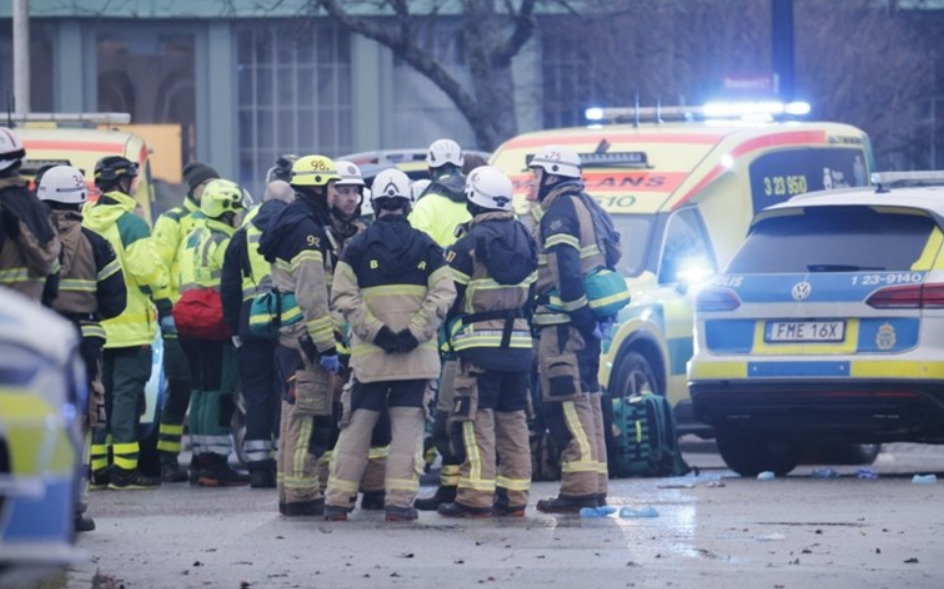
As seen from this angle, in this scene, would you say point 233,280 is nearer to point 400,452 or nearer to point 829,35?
point 400,452

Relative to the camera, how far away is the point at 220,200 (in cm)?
1452

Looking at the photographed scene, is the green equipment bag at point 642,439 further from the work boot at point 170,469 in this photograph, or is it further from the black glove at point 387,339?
the black glove at point 387,339

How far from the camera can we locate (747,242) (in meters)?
14.5

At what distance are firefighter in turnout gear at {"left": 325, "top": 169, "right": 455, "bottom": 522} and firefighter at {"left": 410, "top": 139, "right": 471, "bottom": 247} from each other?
6.36 feet

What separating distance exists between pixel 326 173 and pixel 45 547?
7086 millimetres

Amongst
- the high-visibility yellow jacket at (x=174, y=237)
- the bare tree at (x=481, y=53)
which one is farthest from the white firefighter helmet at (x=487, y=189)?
the bare tree at (x=481, y=53)

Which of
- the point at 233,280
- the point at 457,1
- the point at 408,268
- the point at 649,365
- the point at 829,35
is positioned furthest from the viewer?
the point at 457,1

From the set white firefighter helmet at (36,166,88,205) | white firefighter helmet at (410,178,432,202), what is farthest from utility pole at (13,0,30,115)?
white firefighter helmet at (36,166,88,205)

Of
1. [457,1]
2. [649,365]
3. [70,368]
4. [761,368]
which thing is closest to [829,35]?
[457,1]

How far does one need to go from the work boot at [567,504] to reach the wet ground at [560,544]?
0.42 feet

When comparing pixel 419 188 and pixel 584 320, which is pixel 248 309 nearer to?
pixel 419 188

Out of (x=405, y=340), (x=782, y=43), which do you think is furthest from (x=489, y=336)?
(x=782, y=43)

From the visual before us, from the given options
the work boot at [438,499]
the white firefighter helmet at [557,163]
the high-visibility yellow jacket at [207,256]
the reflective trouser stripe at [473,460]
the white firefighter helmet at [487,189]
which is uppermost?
the white firefighter helmet at [557,163]

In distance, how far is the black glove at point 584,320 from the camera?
1238cm
